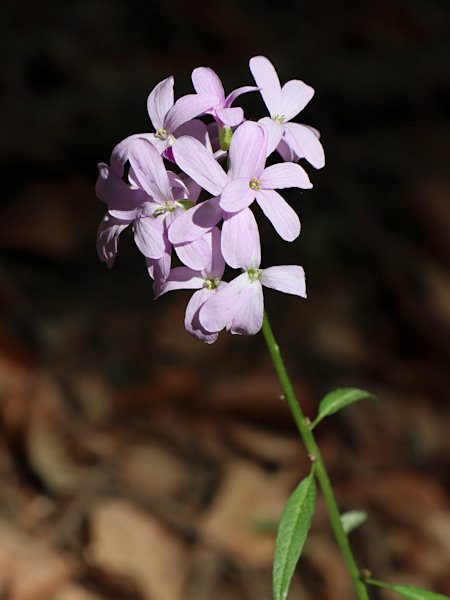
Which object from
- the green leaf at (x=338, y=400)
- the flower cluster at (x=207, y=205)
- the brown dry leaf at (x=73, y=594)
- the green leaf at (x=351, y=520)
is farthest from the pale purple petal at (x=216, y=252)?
the brown dry leaf at (x=73, y=594)

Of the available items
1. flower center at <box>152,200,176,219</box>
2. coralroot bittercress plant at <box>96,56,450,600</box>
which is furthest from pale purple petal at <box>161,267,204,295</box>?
flower center at <box>152,200,176,219</box>

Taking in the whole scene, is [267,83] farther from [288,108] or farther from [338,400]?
[338,400]

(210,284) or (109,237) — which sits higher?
(109,237)

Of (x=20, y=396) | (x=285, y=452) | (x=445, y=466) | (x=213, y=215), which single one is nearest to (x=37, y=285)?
(x=20, y=396)

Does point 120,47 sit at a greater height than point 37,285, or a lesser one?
greater

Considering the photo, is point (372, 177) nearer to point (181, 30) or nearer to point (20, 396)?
point (181, 30)

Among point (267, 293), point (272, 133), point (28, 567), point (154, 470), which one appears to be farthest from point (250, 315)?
point (267, 293)
